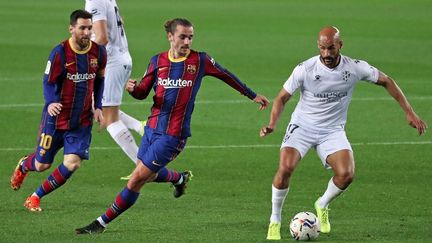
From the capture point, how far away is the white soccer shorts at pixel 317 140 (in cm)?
1218

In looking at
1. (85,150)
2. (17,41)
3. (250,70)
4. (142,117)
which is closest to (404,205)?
(85,150)

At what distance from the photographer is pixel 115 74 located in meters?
16.0

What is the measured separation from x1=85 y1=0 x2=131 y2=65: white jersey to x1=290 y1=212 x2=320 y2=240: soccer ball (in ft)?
15.0

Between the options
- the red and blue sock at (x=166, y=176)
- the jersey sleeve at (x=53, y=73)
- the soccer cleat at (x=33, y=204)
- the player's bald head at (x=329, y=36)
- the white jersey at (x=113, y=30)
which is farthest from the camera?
the white jersey at (x=113, y=30)

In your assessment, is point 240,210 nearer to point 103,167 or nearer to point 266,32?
point 103,167

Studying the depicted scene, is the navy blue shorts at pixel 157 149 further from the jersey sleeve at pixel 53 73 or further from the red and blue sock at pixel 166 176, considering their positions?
the red and blue sock at pixel 166 176

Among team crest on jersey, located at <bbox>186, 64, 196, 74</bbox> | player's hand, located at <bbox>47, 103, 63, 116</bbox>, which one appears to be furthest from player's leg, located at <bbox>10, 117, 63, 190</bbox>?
team crest on jersey, located at <bbox>186, 64, 196, 74</bbox>

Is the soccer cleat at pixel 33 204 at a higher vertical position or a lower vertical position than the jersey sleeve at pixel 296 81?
lower

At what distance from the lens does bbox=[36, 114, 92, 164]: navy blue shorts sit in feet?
42.9

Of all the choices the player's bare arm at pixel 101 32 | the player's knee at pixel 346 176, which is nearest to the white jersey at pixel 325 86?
the player's knee at pixel 346 176

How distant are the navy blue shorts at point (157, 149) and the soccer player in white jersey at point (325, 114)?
3.30 ft

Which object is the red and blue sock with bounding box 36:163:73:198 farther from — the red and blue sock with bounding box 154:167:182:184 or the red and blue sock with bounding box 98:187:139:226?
the red and blue sock with bounding box 98:187:139:226

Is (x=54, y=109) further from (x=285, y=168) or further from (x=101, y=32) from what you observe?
(x=101, y=32)

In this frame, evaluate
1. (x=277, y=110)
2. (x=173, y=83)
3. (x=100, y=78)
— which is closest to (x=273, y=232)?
(x=277, y=110)
